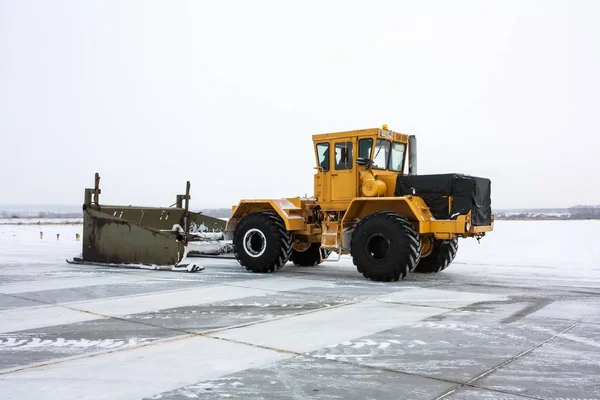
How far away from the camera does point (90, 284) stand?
9.67 metres

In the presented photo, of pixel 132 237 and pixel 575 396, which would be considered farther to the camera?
pixel 132 237

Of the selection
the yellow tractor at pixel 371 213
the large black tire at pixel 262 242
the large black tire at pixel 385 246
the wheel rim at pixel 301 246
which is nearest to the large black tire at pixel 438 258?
the yellow tractor at pixel 371 213

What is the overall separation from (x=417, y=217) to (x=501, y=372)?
5602mm

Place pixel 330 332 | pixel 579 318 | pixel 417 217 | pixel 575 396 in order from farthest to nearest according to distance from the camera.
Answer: pixel 417 217 < pixel 579 318 < pixel 330 332 < pixel 575 396

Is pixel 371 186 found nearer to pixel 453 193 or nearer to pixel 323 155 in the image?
pixel 323 155

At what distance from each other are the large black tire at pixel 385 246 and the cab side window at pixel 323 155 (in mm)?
1881

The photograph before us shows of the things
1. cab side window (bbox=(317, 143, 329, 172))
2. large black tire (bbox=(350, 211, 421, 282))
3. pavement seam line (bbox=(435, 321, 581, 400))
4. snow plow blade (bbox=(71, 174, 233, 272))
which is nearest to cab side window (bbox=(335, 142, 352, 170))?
cab side window (bbox=(317, 143, 329, 172))

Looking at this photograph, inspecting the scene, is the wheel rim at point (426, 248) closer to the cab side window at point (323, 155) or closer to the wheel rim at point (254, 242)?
the cab side window at point (323, 155)

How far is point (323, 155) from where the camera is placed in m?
11.9

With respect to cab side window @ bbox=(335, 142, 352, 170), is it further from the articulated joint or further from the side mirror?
the articulated joint

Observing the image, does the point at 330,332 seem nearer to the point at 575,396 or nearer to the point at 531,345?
the point at 531,345

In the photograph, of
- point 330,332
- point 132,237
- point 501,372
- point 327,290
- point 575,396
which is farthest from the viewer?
point 132,237

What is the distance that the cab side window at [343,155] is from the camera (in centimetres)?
1146

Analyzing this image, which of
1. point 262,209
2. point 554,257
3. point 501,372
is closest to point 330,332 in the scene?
point 501,372
